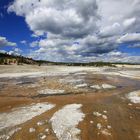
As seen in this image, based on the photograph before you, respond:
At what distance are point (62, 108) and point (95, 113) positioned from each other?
208 cm

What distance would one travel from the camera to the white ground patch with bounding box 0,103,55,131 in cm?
873

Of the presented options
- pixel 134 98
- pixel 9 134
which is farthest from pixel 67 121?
pixel 134 98

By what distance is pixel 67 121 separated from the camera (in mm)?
8852

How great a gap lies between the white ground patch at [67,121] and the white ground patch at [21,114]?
1098 millimetres

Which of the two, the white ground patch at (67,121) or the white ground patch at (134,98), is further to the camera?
the white ground patch at (134,98)

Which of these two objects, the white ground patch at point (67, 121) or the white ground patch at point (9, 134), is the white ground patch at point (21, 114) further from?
the white ground patch at point (67, 121)

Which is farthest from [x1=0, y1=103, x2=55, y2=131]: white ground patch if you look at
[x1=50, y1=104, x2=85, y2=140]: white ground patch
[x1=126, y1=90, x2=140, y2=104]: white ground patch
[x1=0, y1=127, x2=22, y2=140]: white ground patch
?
[x1=126, y1=90, x2=140, y2=104]: white ground patch

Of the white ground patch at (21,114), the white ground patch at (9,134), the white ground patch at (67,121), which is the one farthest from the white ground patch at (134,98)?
the white ground patch at (9,134)

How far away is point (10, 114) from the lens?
10.1 m

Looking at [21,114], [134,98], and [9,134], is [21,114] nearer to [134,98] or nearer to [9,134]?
[9,134]

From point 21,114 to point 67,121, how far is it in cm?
269

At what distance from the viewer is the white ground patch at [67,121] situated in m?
7.34

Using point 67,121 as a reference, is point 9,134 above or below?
below

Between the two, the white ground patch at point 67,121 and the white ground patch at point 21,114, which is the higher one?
the white ground patch at point 67,121
